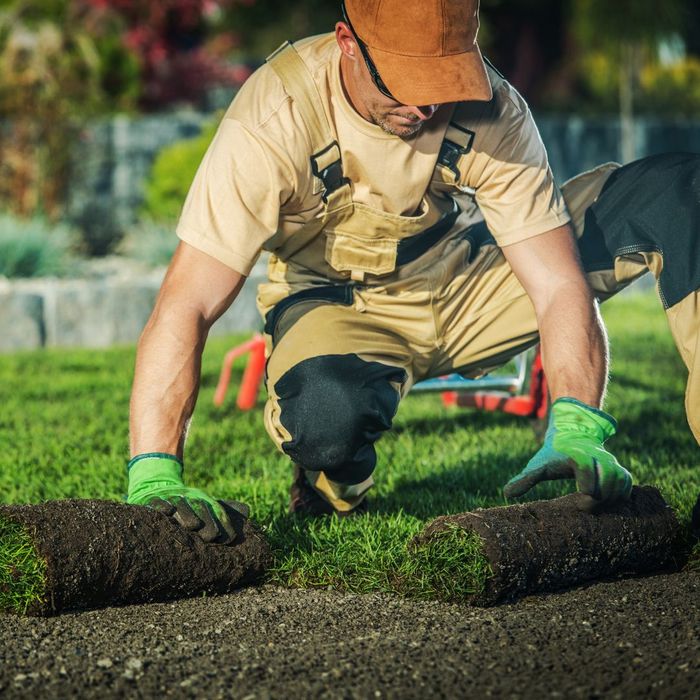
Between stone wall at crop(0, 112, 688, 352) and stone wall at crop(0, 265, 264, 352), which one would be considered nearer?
stone wall at crop(0, 265, 264, 352)

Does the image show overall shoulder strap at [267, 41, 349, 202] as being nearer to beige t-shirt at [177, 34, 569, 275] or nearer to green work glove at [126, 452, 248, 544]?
beige t-shirt at [177, 34, 569, 275]

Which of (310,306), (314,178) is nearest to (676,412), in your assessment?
(310,306)

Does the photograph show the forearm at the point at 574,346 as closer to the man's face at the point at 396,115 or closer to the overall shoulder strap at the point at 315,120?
the man's face at the point at 396,115

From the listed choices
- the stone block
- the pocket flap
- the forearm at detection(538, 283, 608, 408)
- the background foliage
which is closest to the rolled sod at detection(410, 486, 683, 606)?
the forearm at detection(538, 283, 608, 408)

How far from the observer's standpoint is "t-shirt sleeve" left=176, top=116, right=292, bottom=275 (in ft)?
11.1

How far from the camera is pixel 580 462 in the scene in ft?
10.4

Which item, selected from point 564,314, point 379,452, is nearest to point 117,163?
point 379,452

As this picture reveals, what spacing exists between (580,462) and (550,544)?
233 millimetres

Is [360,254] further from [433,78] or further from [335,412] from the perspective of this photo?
[433,78]

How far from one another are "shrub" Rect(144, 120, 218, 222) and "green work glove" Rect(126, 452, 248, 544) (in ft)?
21.7

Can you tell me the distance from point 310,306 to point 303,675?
5.29 ft

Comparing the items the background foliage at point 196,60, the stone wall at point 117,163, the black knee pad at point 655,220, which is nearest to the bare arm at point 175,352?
the black knee pad at point 655,220

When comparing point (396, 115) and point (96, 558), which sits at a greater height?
point (396, 115)

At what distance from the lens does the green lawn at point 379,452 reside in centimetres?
351
